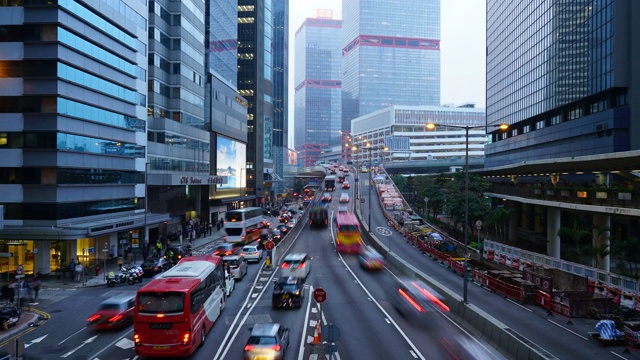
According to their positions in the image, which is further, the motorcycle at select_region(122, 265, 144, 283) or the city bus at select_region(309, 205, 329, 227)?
the city bus at select_region(309, 205, 329, 227)

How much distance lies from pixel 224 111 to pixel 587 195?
6414 cm

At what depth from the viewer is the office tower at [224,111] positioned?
269 feet

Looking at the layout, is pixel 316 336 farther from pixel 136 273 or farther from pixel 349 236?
pixel 349 236

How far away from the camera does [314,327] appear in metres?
23.4

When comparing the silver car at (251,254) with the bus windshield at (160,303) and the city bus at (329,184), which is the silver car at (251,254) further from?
the city bus at (329,184)

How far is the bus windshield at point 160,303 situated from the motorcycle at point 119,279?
1866 cm

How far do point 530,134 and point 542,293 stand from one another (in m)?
71.6

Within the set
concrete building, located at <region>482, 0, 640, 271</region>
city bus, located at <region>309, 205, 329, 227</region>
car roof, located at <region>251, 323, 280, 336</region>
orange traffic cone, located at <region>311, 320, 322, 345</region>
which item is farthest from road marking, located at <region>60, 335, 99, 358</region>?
city bus, located at <region>309, 205, 329, 227</region>

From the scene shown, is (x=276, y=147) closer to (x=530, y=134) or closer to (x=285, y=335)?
(x=530, y=134)

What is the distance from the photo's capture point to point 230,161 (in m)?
91.5

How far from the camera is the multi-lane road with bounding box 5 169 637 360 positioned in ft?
63.5

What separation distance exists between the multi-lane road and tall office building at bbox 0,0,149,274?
893 cm

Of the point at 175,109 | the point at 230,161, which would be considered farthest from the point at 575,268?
the point at 230,161

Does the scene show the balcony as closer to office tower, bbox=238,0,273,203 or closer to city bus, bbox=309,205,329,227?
city bus, bbox=309,205,329,227
